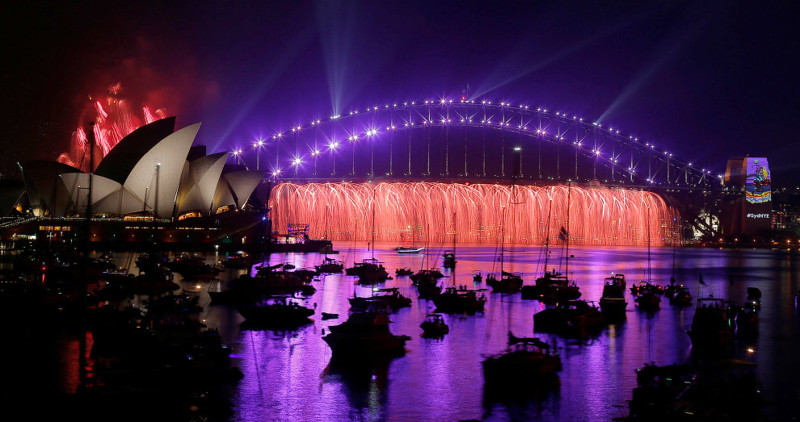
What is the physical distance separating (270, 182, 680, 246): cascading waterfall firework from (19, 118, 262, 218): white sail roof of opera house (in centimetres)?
1271

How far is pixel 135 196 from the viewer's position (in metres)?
63.5

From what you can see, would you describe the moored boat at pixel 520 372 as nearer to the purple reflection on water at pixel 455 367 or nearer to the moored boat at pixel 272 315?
the purple reflection on water at pixel 455 367

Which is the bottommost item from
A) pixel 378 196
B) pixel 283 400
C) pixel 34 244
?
pixel 283 400

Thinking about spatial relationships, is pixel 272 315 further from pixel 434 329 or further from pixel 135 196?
pixel 135 196

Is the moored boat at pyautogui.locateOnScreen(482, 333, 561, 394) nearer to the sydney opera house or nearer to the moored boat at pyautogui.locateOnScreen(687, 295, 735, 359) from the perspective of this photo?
the moored boat at pyautogui.locateOnScreen(687, 295, 735, 359)

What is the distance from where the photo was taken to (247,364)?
20516 millimetres

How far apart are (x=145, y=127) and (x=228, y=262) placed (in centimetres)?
1604

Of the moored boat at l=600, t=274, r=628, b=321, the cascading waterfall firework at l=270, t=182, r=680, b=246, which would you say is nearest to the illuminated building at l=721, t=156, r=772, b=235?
the cascading waterfall firework at l=270, t=182, r=680, b=246

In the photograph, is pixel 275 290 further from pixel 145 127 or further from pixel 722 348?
pixel 145 127

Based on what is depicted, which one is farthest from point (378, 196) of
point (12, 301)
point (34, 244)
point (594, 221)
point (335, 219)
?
point (12, 301)

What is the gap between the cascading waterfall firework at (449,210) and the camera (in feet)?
233

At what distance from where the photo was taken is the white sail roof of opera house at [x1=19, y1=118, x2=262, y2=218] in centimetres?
5953

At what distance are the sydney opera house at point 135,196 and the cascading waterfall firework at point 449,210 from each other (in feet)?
37.3

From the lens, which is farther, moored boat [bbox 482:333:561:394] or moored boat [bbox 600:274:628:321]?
moored boat [bbox 600:274:628:321]
